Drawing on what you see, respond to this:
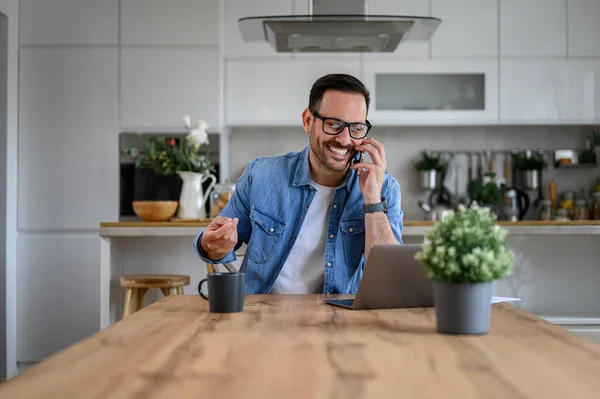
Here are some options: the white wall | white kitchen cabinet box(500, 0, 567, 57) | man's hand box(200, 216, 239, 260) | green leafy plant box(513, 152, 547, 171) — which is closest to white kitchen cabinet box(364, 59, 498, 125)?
white kitchen cabinet box(500, 0, 567, 57)

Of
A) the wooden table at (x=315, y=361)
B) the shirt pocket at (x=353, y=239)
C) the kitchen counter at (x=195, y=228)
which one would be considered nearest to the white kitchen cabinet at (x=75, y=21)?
the kitchen counter at (x=195, y=228)

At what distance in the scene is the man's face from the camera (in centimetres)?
226

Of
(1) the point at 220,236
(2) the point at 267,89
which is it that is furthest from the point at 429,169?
(1) the point at 220,236

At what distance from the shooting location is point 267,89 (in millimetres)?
5129

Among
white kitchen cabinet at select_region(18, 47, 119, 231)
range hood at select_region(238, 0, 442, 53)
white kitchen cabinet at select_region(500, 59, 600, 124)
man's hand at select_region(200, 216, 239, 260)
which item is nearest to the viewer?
man's hand at select_region(200, 216, 239, 260)

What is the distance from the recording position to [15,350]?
4.93 metres

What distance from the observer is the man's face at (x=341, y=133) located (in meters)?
2.26

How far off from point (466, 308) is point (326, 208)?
112 cm

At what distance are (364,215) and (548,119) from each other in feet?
10.7

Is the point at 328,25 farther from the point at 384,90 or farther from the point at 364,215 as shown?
the point at 384,90

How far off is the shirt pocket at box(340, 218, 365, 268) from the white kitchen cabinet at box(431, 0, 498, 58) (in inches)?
122

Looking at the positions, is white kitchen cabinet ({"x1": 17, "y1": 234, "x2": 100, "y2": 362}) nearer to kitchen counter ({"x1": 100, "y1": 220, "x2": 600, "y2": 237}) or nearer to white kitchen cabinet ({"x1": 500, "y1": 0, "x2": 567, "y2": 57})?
kitchen counter ({"x1": 100, "y1": 220, "x2": 600, "y2": 237})

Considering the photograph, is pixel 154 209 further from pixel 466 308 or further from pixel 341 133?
pixel 466 308

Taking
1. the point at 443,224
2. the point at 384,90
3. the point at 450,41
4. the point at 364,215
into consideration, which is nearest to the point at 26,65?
the point at 384,90
